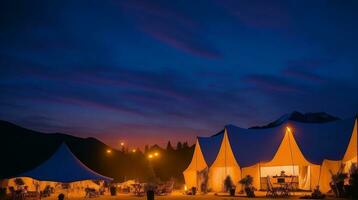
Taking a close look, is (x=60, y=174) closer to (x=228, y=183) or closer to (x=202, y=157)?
(x=202, y=157)

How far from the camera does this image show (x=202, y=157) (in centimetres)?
2809

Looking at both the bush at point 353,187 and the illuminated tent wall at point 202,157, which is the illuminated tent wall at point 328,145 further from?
the illuminated tent wall at point 202,157

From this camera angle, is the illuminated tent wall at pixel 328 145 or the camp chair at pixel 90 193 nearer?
the illuminated tent wall at pixel 328 145

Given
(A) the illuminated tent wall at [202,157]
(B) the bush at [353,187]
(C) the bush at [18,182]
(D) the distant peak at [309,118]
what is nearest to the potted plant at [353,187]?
(B) the bush at [353,187]

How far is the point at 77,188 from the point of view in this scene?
84.5 feet

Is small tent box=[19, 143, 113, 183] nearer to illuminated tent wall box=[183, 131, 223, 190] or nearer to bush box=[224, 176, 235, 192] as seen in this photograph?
illuminated tent wall box=[183, 131, 223, 190]

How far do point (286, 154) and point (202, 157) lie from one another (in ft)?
20.6

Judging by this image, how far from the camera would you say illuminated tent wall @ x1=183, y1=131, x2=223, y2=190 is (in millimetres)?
27656

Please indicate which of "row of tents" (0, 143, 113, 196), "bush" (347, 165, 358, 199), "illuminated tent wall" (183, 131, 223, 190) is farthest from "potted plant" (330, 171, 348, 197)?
"row of tents" (0, 143, 113, 196)

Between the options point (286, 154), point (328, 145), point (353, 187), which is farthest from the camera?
point (286, 154)

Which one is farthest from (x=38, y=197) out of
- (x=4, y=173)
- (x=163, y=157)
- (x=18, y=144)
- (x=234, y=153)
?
(x=18, y=144)

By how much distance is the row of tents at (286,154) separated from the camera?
2159cm

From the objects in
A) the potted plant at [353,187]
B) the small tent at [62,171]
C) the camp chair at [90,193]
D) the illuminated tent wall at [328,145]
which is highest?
the illuminated tent wall at [328,145]

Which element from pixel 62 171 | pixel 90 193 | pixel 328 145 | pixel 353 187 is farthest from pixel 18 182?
pixel 353 187
